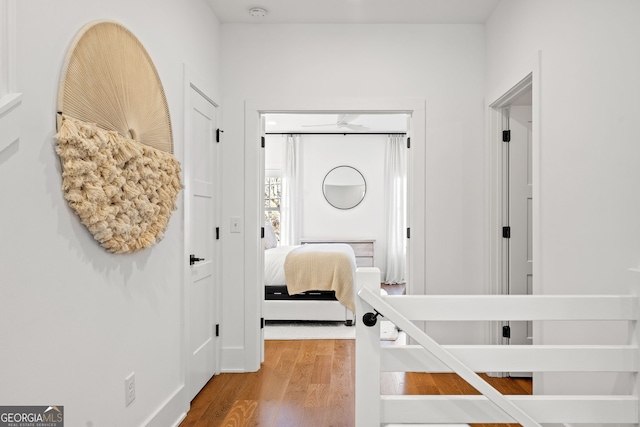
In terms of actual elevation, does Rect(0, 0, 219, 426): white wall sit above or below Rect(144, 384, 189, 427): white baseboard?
above

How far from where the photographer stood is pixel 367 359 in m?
1.33

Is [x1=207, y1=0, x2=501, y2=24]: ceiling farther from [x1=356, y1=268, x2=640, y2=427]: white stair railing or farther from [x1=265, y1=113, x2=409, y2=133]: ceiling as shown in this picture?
[x1=265, y1=113, x2=409, y2=133]: ceiling

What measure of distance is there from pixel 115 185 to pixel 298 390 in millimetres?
1832

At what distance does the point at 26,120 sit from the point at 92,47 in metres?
0.46

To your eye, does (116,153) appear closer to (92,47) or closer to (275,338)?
(92,47)

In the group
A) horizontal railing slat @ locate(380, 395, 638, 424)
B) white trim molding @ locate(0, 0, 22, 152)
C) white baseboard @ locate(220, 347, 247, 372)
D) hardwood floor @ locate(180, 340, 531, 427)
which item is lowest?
hardwood floor @ locate(180, 340, 531, 427)

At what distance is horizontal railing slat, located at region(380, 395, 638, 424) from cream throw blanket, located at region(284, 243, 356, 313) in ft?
9.57

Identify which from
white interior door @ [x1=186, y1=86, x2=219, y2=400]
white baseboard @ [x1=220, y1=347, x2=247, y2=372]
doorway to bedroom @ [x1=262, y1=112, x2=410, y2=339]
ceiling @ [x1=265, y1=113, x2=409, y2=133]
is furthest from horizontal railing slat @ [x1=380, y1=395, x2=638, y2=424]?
doorway to bedroom @ [x1=262, y1=112, x2=410, y2=339]

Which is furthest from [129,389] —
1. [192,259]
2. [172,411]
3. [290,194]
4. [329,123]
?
[290,194]

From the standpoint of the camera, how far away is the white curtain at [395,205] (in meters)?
7.18

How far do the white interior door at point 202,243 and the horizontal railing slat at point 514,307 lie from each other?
1.61m

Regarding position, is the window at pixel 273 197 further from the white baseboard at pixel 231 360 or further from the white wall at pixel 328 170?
the white baseboard at pixel 231 360

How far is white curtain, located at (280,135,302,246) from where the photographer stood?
7.24m

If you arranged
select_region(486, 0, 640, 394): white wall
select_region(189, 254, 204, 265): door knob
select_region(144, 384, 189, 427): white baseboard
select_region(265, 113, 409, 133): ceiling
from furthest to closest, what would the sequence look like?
select_region(265, 113, 409, 133): ceiling, select_region(189, 254, 204, 265): door knob, select_region(144, 384, 189, 427): white baseboard, select_region(486, 0, 640, 394): white wall
